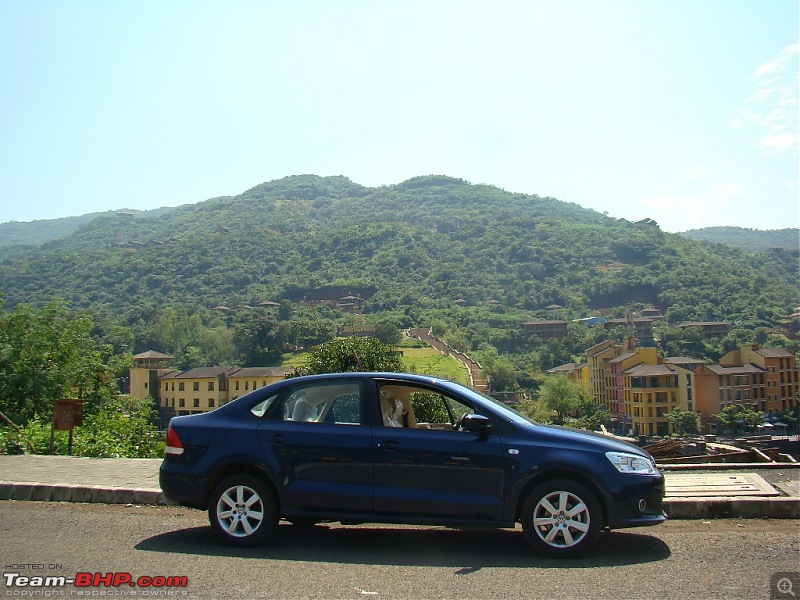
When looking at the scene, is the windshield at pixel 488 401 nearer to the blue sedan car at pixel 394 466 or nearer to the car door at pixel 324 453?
the blue sedan car at pixel 394 466

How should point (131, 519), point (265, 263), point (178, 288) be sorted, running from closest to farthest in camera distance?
point (131, 519), point (178, 288), point (265, 263)

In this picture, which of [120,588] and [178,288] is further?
[178,288]

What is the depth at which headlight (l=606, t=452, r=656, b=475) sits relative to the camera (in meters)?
5.82

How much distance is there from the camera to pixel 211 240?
156 metres

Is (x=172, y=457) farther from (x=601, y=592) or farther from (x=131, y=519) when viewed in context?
(x=601, y=592)

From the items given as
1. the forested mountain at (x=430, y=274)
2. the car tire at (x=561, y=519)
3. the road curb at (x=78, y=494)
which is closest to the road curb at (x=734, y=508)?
the car tire at (x=561, y=519)

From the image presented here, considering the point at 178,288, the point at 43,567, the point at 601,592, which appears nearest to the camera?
the point at 601,592

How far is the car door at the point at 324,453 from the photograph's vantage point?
600 cm

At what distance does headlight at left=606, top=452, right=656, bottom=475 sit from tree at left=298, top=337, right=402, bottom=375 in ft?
37.3

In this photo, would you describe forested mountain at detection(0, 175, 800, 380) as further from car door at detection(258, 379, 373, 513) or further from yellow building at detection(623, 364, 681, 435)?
car door at detection(258, 379, 373, 513)

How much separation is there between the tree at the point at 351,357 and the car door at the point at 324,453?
10708 millimetres

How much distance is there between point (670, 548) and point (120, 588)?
4105 millimetres

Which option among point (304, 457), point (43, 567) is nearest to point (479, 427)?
point (304, 457)

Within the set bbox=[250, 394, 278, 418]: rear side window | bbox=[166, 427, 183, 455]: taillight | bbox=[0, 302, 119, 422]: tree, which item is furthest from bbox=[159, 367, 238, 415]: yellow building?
bbox=[250, 394, 278, 418]: rear side window
